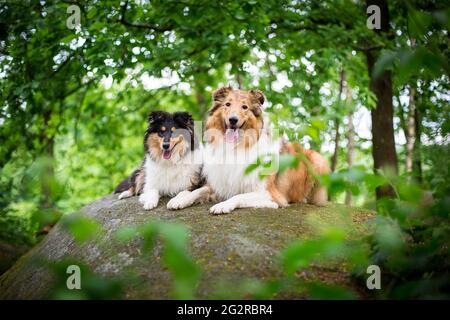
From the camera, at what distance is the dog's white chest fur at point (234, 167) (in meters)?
4.91

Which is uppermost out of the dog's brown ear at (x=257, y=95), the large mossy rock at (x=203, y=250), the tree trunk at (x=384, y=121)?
the tree trunk at (x=384, y=121)

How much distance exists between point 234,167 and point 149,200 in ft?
3.44

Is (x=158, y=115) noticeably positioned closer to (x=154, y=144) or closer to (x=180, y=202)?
(x=154, y=144)

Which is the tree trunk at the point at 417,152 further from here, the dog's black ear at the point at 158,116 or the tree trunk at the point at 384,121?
the dog's black ear at the point at 158,116

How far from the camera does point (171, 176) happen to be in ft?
17.5

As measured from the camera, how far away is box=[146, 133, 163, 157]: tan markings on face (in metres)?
5.39

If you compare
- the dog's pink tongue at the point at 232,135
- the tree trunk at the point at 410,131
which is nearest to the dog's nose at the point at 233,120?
the dog's pink tongue at the point at 232,135

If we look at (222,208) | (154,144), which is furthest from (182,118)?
(222,208)

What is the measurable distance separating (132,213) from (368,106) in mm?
3968

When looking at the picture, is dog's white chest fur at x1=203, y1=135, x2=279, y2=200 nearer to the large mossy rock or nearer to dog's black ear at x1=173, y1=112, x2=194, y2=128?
the large mossy rock

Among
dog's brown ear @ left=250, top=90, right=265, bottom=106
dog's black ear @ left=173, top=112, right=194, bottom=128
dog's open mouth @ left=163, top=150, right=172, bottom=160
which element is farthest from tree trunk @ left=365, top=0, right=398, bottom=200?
dog's open mouth @ left=163, top=150, right=172, bottom=160

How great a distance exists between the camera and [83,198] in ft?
45.3

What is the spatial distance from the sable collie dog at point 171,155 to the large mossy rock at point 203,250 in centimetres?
36
